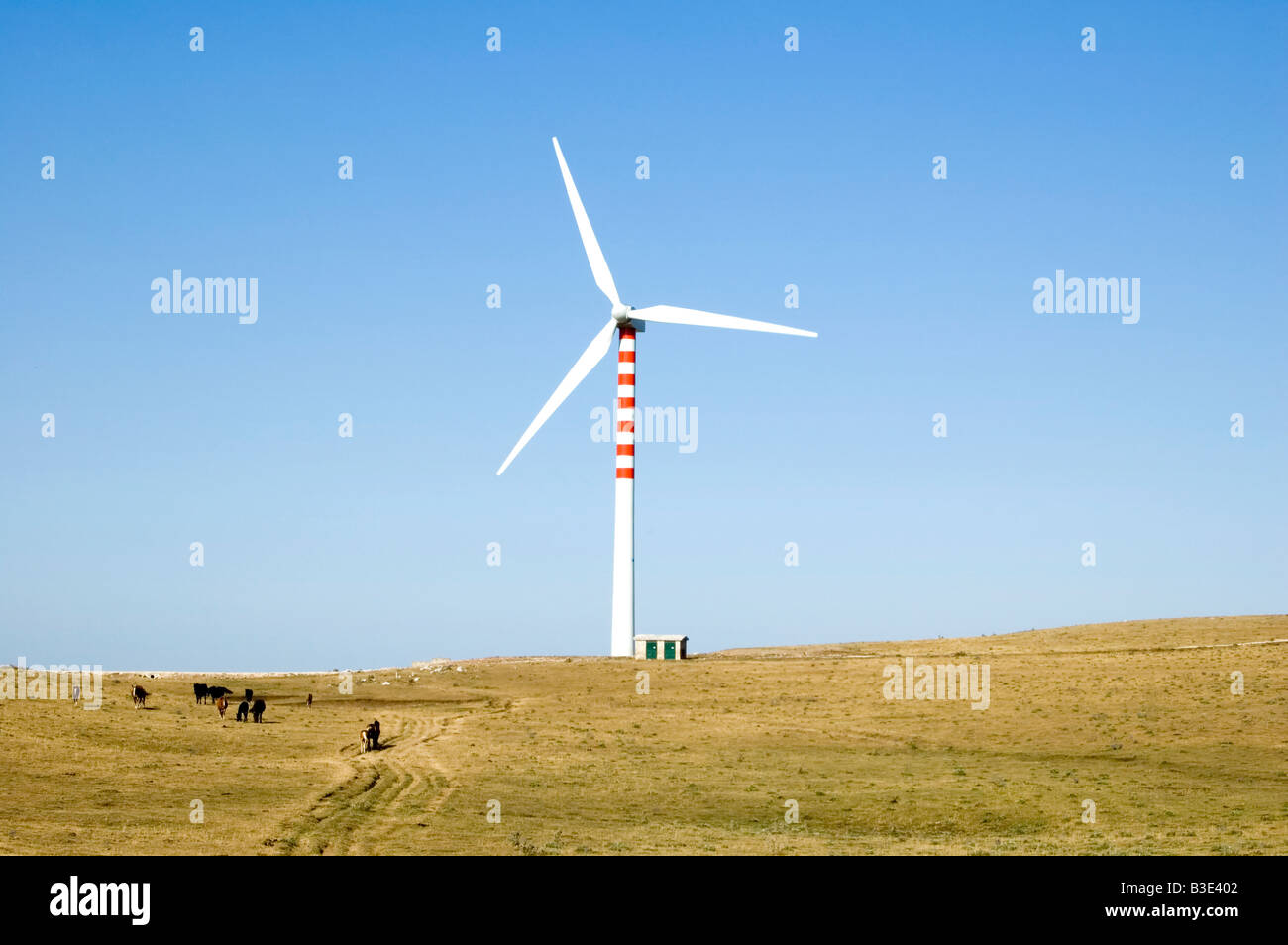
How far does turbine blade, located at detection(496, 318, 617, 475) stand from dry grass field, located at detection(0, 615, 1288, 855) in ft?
53.7

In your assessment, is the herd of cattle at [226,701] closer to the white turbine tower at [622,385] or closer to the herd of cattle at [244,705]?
the herd of cattle at [244,705]

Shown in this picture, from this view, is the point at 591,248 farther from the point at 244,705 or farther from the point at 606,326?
the point at 244,705

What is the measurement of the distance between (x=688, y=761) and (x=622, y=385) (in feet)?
125

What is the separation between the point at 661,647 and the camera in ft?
317

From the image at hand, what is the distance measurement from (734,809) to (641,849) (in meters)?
11.1

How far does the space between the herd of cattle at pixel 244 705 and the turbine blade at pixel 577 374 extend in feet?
75.1

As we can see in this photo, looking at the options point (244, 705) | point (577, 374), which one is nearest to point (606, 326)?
point (577, 374)

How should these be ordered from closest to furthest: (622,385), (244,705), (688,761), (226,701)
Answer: (688,761) → (244,705) → (226,701) → (622,385)

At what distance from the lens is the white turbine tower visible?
94.9 m

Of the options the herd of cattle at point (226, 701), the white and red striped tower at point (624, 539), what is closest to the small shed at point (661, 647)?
the white and red striped tower at point (624, 539)

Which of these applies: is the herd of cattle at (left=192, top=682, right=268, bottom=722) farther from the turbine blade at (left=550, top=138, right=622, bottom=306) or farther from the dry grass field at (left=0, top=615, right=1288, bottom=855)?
the turbine blade at (left=550, top=138, right=622, bottom=306)

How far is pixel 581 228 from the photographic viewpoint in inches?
3839

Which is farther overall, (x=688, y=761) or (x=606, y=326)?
(x=606, y=326)

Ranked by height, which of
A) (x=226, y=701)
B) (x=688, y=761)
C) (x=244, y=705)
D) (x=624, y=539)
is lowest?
(x=688, y=761)
